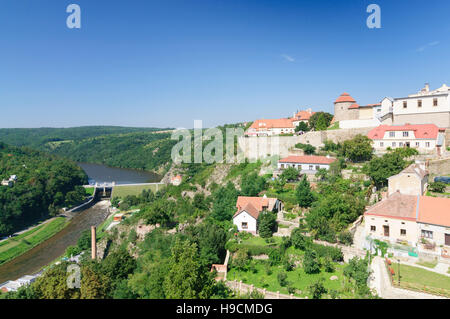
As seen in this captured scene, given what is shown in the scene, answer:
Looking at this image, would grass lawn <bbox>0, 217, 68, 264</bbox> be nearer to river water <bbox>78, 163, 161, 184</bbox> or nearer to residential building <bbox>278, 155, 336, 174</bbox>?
river water <bbox>78, 163, 161, 184</bbox>

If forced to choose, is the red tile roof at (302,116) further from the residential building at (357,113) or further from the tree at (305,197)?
the tree at (305,197)

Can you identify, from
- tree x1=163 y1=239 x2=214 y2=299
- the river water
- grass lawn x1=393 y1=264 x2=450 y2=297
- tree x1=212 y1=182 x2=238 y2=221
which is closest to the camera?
grass lawn x1=393 y1=264 x2=450 y2=297

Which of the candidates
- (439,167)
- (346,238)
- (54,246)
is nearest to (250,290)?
(346,238)

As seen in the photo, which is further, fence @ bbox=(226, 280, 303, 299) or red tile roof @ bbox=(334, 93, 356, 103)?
red tile roof @ bbox=(334, 93, 356, 103)

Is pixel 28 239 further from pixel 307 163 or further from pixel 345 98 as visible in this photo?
pixel 345 98

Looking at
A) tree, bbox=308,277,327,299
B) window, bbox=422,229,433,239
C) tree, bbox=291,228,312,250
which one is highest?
window, bbox=422,229,433,239

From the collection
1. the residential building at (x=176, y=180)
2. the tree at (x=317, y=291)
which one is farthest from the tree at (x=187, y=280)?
the residential building at (x=176, y=180)

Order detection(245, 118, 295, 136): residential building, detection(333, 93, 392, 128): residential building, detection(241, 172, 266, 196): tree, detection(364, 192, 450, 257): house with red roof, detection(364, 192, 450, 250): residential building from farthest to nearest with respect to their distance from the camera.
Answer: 1. detection(245, 118, 295, 136): residential building
2. detection(333, 93, 392, 128): residential building
3. detection(241, 172, 266, 196): tree
4. detection(364, 192, 450, 250): residential building
5. detection(364, 192, 450, 257): house with red roof

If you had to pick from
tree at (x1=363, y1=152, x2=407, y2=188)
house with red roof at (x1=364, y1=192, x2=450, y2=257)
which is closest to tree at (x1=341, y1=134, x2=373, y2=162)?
tree at (x1=363, y1=152, x2=407, y2=188)
